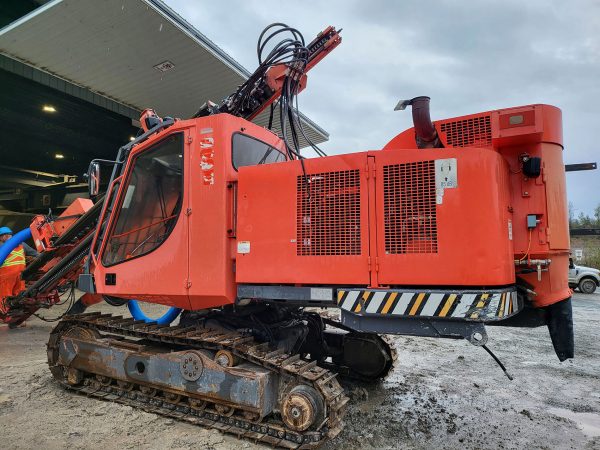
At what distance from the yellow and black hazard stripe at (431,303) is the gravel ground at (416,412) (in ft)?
4.24

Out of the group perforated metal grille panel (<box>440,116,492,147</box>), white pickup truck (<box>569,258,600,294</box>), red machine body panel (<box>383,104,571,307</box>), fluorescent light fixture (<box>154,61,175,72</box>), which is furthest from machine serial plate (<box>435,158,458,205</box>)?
white pickup truck (<box>569,258,600,294</box>)

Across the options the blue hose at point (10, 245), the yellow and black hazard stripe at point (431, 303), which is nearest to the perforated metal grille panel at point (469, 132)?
the yellow and black hazard stripe at point (431, 303)

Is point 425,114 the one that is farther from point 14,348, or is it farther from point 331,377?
point 14,348

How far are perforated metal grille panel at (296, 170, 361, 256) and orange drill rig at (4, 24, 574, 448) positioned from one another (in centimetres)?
1

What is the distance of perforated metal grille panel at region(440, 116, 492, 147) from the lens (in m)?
3.30

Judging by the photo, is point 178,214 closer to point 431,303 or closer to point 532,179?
point 431,303

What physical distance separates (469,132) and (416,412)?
2846 millimetres

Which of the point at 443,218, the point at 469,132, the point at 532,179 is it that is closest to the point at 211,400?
the point at 443,218

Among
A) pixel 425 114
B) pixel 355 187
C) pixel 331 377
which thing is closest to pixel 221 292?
pixel 331 377

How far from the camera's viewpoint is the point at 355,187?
11.1ft

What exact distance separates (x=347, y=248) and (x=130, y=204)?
2.40m

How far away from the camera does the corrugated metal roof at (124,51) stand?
25.7 feet

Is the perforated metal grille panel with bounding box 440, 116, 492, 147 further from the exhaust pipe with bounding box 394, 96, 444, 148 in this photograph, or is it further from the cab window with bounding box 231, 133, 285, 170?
the cab window with bounding box 231, 133, 285, 170

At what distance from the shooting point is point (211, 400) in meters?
3.76
